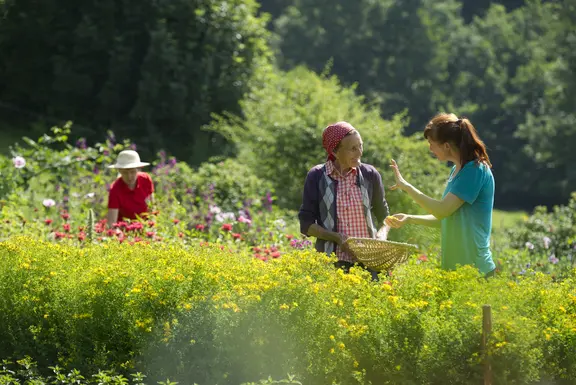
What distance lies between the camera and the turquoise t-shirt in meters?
4.81

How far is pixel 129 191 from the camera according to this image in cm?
833

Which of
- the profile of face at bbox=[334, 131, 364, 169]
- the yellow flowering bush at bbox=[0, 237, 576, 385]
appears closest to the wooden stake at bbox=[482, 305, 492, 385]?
the yellow flowering bush at bbox=[0, 237, 576, 385]

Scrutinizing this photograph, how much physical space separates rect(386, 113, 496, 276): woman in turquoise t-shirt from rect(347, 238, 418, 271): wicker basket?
30cm

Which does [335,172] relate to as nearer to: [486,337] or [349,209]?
[349,209]

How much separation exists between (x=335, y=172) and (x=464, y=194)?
0.90 meters

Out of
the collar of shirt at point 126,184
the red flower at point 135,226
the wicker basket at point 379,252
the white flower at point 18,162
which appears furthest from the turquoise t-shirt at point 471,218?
the white flower at point 18,162

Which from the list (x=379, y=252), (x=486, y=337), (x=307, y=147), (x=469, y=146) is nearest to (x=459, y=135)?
(x=469, y=146)

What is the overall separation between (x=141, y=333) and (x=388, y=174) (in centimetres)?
994

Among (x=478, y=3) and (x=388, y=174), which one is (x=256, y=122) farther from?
(x=478, y=3)

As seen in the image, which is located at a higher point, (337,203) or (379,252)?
(337,203)

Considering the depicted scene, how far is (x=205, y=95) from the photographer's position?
22.5 m

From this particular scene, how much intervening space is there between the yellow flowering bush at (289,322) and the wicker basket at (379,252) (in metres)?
0.08

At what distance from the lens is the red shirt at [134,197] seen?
27.1 ft

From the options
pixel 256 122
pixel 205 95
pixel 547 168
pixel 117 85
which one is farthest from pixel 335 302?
pixel 547 168
